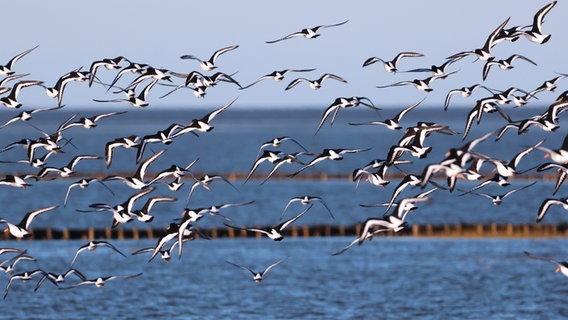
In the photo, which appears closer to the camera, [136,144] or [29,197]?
[136,144]

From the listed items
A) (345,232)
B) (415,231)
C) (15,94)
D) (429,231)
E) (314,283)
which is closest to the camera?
(15,94)

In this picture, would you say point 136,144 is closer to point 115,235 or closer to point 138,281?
point 138,281

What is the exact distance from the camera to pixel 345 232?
7069cm

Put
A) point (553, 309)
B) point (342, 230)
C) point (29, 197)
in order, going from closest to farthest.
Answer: point (553, 309)
point (342, 230)
point (29, 197)

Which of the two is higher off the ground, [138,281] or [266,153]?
[266,153]

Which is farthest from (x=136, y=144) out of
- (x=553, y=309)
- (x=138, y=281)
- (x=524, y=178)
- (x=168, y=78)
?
(x=524, y=178)

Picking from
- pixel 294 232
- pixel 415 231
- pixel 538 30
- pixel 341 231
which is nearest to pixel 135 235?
pixel 294 232

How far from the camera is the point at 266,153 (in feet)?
112

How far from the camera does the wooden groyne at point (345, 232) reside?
70875mm

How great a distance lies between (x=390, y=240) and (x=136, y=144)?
143ft

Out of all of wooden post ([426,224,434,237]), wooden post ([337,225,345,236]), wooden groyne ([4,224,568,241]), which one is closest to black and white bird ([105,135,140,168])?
wooden groyne ([4,224,568,241])

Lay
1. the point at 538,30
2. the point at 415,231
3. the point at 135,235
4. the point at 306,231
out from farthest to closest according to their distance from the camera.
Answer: the point at 306,231
the point at 415,231
the point at 135,235
the point at 538,30

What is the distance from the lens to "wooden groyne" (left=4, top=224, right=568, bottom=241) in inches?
2790

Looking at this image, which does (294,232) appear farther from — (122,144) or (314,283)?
(122,144)
